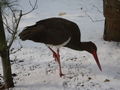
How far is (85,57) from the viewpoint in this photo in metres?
4.38

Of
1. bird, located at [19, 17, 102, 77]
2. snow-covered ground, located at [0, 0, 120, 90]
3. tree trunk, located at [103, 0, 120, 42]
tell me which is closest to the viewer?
bird, located at [19, 17, 102, 77]

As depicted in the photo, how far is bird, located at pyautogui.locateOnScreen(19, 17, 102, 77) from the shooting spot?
3.70 metres

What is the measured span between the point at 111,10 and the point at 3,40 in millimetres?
1747

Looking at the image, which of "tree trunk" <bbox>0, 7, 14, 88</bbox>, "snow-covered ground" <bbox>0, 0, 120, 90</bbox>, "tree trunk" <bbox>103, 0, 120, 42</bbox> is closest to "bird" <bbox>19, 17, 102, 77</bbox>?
"snow-covered ground" <bbox>0, 0, 120, 90</bbox>

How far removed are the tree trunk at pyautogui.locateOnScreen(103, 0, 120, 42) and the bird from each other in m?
0.78

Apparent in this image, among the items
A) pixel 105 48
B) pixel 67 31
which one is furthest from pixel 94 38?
pixel 67 31

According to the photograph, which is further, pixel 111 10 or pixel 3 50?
pixel 111 10

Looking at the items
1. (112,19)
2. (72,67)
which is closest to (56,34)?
(72,67)

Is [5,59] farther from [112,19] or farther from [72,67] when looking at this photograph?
[112,19]

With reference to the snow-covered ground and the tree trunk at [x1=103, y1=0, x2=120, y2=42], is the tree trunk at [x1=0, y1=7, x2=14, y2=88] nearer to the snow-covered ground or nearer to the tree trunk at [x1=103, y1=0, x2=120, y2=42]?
the snow-covered ground

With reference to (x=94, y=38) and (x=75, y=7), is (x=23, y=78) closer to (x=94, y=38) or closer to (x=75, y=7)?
(x=94, y=38)

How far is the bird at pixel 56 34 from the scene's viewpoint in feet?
12.1

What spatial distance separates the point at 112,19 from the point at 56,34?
113cm

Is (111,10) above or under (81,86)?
above
